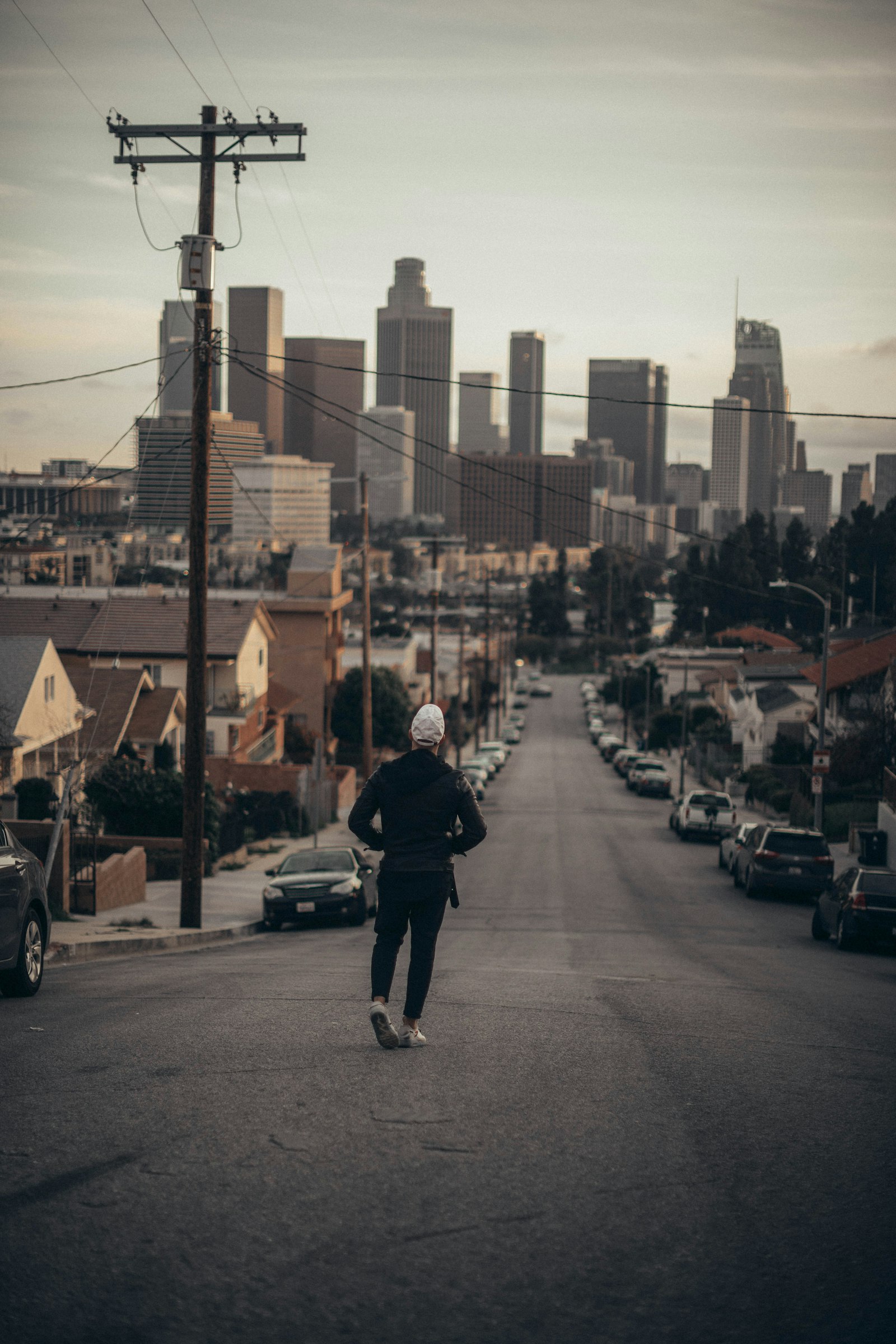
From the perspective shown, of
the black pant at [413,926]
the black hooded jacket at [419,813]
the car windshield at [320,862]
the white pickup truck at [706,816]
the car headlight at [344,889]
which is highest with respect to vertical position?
the black hooded jacket at [419,813]

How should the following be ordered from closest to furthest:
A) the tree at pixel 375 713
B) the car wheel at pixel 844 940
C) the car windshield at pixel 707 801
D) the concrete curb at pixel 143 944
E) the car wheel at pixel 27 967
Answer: the car wheel at pixel 27 967 < the concrete curb at pixel 143 944 < the car wheel at pixel 844 940 < the car windshield at pixel 707 801 < the tree at pixel 375 713

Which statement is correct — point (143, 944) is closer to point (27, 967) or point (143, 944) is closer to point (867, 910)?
point (27, 967)

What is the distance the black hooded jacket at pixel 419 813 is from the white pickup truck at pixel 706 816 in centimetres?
3498

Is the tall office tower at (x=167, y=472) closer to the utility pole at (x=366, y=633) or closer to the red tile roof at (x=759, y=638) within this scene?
the utility pole at (x=366, y=633)

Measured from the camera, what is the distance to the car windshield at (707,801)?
4156cm

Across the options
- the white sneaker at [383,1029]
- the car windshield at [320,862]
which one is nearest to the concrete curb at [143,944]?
the car windshield at [320,862]

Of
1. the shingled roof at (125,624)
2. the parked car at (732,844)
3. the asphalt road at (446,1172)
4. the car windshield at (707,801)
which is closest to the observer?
the asphalt road at (446,1172)

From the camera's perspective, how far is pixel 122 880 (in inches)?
912

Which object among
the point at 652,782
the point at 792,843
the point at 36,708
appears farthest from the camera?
the point at 652,782

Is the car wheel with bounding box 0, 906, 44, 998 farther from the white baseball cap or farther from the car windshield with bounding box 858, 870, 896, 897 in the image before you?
the car windshield with bounding box 858, 870, 896, 897

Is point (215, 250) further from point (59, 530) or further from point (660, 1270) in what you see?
point (59, 530)

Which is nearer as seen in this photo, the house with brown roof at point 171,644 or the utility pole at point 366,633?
the utility pole at point 366,633

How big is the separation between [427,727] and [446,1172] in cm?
265

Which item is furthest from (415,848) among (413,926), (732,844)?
(732,844)
